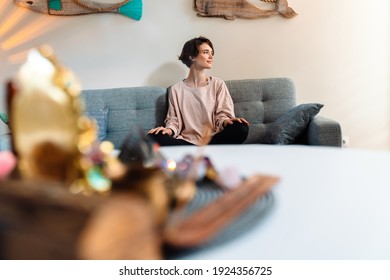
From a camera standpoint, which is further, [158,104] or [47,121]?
[158,104]

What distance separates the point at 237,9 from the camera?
88.8 inches

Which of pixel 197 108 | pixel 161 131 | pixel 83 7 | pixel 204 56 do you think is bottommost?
pixel 161 131

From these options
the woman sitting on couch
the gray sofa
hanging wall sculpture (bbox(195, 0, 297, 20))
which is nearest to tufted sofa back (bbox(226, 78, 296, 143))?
the gray sofa

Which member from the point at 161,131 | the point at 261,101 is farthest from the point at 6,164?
the point at 261,101

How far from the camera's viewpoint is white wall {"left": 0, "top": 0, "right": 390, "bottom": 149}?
7.44 feet

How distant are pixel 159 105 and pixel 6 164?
1647mm

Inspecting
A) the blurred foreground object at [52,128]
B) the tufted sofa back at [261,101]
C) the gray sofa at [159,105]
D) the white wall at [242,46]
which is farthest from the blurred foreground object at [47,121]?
the white wall at [242,46]

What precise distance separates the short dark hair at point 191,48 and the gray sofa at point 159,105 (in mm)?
243

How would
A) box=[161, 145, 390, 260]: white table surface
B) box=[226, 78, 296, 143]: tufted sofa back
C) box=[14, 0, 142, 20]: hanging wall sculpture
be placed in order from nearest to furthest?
box=[161, 145, 390, 260]: white table surface, box=[226, 78, 296, 143]: tufted sofa back, box=[14, 0, 142, 20]: hanging wall sculpture

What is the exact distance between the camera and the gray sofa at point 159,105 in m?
2.06

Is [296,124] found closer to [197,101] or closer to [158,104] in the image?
[197,101]

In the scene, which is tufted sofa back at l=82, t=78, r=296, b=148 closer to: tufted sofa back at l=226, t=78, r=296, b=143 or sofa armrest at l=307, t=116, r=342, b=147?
tufted sofa back at l=226, t=78, r=296, b=143

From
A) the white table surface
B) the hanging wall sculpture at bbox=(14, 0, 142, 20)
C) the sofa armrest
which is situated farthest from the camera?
the hanging wall sculpture at bbox=(14, 0, 142, 20)

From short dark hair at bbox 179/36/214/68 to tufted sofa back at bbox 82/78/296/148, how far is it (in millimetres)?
247
